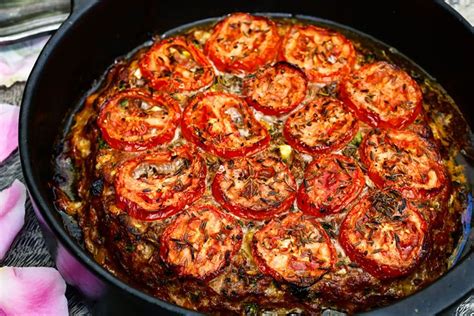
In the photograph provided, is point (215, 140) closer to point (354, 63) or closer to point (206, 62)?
point (206, 62)

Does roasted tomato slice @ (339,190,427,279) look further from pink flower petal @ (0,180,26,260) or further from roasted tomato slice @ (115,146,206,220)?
pink flower petal @ (0,180,26,260)

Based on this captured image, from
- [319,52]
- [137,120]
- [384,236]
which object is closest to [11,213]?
[137,120]

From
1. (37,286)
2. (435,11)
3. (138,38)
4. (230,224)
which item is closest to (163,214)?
(230,224)

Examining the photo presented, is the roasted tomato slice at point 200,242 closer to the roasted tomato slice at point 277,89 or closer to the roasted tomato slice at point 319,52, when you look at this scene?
the roasted tomato slice at point 277,89

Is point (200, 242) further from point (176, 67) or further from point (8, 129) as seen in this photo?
point (8, 129)

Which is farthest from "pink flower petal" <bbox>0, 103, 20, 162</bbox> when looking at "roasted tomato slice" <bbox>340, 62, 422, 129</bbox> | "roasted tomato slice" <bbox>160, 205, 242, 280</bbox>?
"roasted tomato slice" <bbox>340, 62, 422, 129</bbox>

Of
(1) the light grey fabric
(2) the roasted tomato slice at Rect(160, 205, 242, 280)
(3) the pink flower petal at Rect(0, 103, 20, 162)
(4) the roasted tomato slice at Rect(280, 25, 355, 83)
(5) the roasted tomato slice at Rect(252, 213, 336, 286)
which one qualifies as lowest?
(1) the light grey fabric
